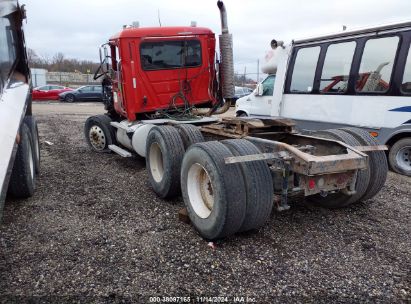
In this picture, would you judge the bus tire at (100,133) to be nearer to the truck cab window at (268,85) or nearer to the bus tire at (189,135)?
the bus tire at (189,135)

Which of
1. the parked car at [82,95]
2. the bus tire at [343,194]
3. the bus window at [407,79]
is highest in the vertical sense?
the bus window at [407,79]

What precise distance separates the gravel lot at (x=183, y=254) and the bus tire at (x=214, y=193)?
0.73 ft

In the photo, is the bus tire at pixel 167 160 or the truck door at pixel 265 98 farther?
the truck door at pixel 265 98

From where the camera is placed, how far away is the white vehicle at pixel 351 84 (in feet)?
20.5

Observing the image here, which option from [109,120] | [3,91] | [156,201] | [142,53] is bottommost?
[156,201]

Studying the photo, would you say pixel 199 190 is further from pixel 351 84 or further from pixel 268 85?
pixel 268 85

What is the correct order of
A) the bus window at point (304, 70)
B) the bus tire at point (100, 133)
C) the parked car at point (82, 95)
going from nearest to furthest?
the bus tire at point (100, 133) < the bus window at point (304, 70) < the parked car at point (82, 95)

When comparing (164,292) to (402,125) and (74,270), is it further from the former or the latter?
(402,125)

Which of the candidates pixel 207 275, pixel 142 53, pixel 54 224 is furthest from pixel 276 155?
pixel 142 53

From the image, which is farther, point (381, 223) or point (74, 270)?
point (381, 223)

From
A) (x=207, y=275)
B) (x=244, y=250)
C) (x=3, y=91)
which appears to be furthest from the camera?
(x=3, y=91)

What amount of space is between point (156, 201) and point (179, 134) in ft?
3.15

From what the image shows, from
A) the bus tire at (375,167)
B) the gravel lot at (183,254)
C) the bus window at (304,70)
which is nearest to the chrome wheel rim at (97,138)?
the gravel lot at (183,254)

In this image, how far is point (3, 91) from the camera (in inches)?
156
